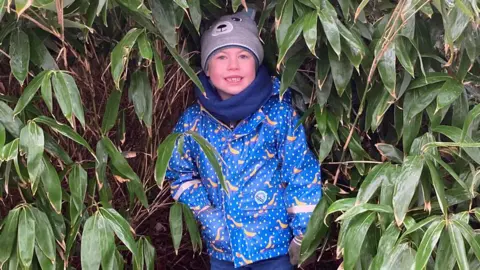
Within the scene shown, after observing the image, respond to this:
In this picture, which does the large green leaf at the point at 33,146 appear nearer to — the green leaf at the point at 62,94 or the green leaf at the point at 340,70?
the green leaf at the point at 62,94

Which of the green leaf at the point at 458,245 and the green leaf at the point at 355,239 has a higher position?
the green leaf at the point at 458,245

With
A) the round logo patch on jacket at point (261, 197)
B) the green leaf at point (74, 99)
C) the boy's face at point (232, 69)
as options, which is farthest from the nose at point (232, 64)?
the green leaf at point (74, 99)

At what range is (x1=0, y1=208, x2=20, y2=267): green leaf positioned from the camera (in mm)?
1445

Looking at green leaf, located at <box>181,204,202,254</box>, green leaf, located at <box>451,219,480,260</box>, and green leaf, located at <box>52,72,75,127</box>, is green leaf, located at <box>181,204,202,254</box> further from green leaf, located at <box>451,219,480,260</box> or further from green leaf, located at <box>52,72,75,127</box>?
green leaf, located at <box>451,219,480,260</box>

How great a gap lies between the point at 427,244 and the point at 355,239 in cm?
17

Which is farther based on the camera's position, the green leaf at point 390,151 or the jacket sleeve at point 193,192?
the jacket sleeve at point 193,192

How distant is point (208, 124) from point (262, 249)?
14.2 inches

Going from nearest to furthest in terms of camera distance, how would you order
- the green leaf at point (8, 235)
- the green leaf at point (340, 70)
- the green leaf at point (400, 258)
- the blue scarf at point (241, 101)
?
the green leaf at point (400, 258) → the green leaf at point (8, 235) → the green leaf at point (340, 70) → the blue scarf at point (241, 101)

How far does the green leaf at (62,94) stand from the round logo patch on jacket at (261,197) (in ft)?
1.81

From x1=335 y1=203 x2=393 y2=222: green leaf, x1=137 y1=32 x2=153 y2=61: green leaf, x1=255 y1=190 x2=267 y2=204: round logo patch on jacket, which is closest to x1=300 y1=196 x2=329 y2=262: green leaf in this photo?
x1=255 y1=190 x2=267 y2=204: round logo patch on jacket

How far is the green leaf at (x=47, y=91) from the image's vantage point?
1.37m

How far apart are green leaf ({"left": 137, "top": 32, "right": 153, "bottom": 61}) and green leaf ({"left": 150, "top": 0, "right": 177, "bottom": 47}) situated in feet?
0.14

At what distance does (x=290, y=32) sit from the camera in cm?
147

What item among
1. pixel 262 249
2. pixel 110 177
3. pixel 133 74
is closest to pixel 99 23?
pixel 133 74
